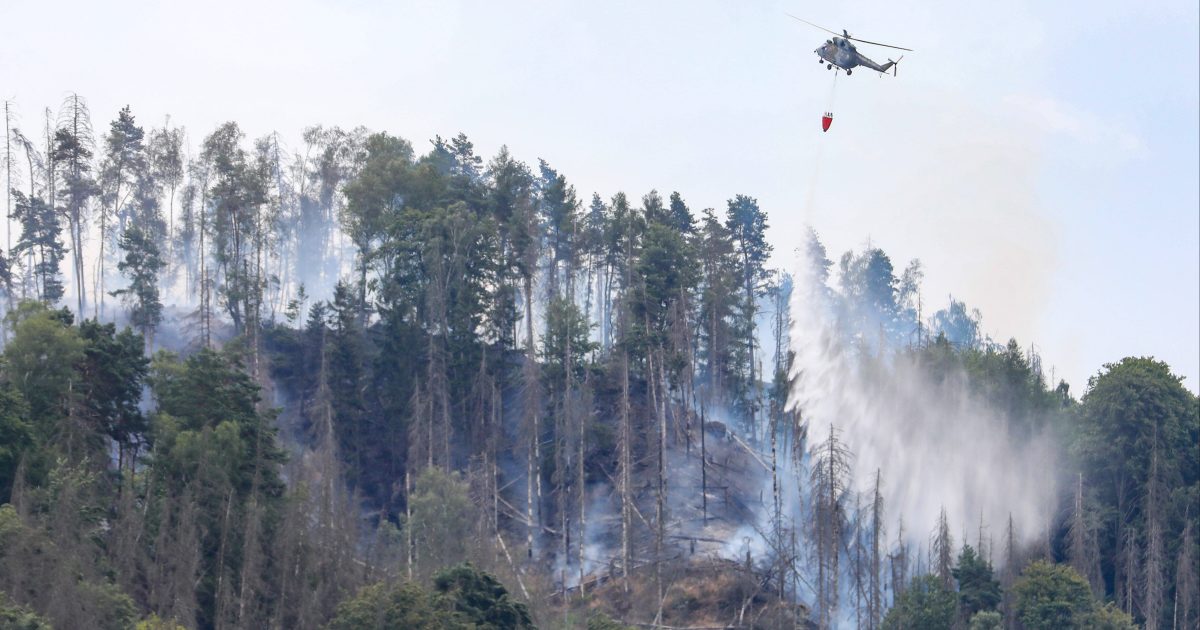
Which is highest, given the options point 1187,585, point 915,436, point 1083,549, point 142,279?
point 142,279

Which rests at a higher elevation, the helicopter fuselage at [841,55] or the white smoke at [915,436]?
the helicopter fuselage at [841,55]

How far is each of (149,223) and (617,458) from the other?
1528 inches

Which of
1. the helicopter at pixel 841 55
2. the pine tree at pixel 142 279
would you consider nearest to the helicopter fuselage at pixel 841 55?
the helicopter at pixel 841 55

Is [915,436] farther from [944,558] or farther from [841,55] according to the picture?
[841,55]

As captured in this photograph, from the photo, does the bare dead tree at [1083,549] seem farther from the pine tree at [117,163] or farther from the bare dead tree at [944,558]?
the pine tree at [117,163]

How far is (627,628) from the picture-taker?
69438 mm

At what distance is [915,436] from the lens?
96.3m

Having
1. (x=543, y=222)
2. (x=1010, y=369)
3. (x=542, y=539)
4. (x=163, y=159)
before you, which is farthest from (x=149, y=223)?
(x=1010, y=369)

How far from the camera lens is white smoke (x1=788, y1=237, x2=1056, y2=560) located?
300ft

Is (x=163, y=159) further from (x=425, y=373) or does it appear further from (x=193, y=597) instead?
(x=193, y=597)

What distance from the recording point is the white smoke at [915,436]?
91.5 m

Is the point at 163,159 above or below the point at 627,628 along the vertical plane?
above

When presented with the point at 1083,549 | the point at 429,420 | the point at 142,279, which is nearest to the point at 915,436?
the point at 1083,549

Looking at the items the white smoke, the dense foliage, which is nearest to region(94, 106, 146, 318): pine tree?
the dense foliage
